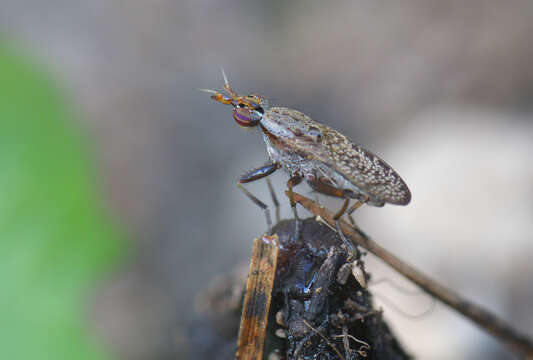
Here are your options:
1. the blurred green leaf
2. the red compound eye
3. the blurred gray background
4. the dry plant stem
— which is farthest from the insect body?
the blurred green leaf

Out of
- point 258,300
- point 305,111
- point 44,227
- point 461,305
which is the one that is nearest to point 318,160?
point 258,300

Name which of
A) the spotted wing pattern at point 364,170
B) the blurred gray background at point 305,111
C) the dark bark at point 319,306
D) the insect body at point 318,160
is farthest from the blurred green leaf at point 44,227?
the spotted wing pattern at point 364,170

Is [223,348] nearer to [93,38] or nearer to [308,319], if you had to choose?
[308,319]

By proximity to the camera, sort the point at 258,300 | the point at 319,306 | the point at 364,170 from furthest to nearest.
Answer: the point at 364,170, the point at 258,300, the point at 319,306

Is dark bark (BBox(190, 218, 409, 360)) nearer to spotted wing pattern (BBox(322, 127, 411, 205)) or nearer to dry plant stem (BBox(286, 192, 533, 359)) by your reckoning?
dry plant stem (BBox(286, 192, 533, 359))

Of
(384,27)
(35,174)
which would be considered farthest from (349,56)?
(35,174)

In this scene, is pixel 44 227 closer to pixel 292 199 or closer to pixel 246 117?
pixel 246 117

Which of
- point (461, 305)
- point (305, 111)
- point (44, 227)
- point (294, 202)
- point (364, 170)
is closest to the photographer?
point (461, 305)
